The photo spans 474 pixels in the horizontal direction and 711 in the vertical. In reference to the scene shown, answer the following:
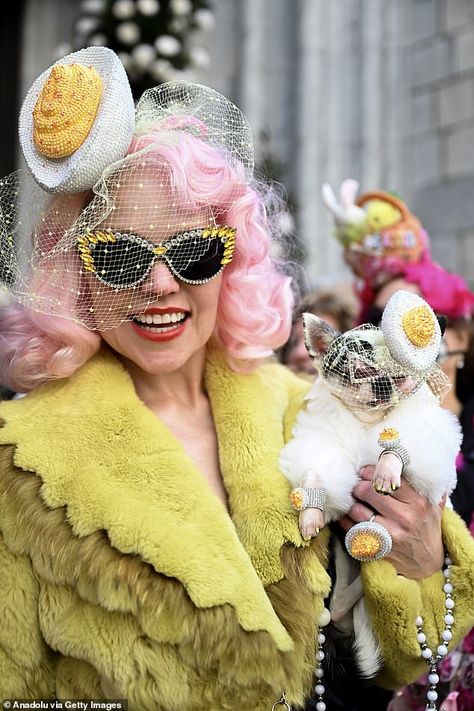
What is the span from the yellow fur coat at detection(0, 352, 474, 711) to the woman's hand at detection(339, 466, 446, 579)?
45 mm

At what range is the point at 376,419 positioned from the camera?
74.2 inches

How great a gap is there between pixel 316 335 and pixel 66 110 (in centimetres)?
75

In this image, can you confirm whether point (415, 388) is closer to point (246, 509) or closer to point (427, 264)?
point (246, 509)

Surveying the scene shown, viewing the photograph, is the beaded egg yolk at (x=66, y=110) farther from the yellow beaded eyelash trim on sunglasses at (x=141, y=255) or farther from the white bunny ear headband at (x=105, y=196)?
the yellow beaded eyelash trim on sunglasses at (x=141, y=255)

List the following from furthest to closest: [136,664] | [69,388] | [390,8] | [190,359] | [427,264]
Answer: [390,8], [427,264], [190,359], [69,388], [136,664]

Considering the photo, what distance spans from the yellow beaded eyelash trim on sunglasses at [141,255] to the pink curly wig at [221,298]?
9 centimetres

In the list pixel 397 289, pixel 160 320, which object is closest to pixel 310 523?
pixel 160 320

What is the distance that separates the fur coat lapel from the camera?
5.60 ft

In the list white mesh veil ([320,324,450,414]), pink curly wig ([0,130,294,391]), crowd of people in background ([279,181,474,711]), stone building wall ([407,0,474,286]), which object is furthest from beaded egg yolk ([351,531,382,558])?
stone building wall ([407,0,474,286])

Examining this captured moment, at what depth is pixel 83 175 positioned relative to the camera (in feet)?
5.78

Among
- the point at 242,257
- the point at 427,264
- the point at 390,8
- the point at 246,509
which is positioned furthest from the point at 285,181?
the point at 246,509

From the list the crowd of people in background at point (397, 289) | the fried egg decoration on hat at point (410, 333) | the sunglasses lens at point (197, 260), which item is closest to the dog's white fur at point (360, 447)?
the fried egg decoration on hat at point (410, 333)

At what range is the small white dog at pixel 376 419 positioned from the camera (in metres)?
1.78

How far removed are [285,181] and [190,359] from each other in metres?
4.03
